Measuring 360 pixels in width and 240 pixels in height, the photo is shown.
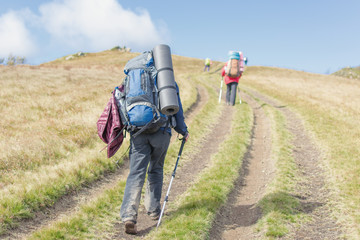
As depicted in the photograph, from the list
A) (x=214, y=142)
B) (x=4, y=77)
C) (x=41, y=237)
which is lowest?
(x=41, y=237)

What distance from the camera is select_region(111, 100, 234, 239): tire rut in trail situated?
5.38m

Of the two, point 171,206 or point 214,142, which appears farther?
point 214,142

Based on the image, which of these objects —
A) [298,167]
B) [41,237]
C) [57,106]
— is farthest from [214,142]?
[57,106]

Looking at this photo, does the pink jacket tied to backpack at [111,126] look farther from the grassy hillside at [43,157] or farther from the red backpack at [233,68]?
the red backpack at [233,68]

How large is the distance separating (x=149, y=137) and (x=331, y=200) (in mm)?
4500

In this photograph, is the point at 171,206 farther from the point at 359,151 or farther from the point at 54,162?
the point at 359,151

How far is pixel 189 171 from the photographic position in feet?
27.4

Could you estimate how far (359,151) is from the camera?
9.94m

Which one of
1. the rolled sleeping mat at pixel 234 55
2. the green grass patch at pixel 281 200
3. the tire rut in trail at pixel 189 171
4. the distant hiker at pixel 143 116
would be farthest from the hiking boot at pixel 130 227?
the rolled sleeping mat at pixel 234 55

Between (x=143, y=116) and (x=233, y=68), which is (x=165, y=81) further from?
(x=233, y=68)

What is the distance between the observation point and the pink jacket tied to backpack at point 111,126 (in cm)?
498

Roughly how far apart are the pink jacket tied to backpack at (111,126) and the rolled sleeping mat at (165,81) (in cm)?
79

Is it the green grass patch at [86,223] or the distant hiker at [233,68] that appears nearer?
the green grass patch at [86,223]

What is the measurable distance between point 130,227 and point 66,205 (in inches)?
70.2
